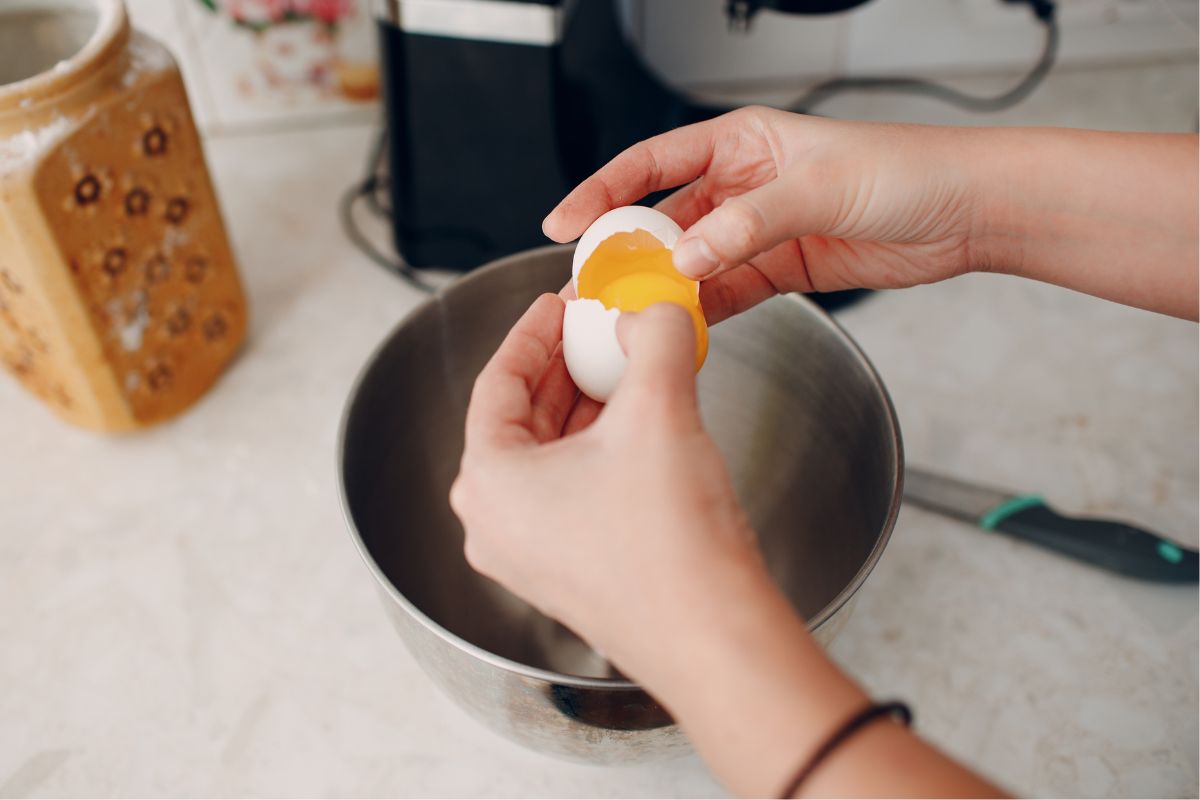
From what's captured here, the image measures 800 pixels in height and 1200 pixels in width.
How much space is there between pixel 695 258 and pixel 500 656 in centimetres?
28

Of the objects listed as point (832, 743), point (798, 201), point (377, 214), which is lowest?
point (377, 214)

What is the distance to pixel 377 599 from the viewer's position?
0.77m

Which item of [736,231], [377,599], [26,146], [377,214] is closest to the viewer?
[736,231]

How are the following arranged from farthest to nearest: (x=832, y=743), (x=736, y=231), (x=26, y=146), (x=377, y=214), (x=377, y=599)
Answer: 1. (x=377, y=214)
2. (x=377, y=599)
3. (x=26, y=146)
4. (x=736, y=231)
5. (x=832, y=743)

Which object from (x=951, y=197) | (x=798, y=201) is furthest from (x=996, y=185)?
(x=798, y=201)

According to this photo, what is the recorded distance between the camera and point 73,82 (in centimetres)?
67

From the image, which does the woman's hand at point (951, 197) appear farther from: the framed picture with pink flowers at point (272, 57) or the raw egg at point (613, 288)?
the framed picture with pink flowers at point (272, 57)

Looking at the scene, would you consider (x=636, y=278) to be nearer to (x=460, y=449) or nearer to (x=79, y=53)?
(x=460, y=449)

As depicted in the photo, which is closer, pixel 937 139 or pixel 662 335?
pixel 662 335

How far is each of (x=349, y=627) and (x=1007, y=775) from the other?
1.66 feet

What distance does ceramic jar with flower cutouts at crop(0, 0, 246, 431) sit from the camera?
677 mm

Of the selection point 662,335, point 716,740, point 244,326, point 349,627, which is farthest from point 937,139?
point 244,326

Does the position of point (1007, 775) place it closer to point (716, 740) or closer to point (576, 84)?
point (716, 740)

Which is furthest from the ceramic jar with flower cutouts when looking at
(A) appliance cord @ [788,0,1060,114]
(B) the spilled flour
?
(A) appliance cord @ [788,0,1060,114]
